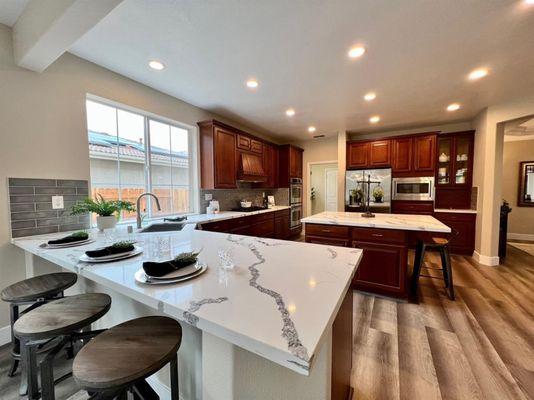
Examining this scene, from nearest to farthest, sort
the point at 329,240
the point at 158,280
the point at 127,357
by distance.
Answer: the point at 127,357 → the point at 158,280 → the point at 329,240

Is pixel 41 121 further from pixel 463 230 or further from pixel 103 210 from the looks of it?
pixel 463 230

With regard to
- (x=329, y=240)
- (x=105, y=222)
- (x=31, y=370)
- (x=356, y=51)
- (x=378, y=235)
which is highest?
(x=356, y=51)

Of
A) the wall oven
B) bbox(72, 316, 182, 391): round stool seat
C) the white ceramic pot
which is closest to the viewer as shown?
bbox(72, 316, 182, 391): round stool seat

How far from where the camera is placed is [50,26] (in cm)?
145

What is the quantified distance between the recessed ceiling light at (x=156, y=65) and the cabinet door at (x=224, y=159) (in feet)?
3.94

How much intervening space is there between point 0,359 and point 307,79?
3813 mm

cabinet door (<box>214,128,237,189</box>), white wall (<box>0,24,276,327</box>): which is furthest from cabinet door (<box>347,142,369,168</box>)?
white wall (<box>0,24,276,327</box>)

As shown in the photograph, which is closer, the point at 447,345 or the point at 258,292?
the point at 258,292

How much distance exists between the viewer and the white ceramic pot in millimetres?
1900

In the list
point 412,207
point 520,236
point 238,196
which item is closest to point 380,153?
point 412,207

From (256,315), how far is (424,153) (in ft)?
16.5

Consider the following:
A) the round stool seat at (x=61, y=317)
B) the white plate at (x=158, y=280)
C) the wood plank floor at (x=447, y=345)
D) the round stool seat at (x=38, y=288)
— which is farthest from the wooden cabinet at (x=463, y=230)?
the round stool seat at (x=38, y=288)

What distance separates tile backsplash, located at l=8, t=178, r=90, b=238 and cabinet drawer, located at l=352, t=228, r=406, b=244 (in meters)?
2.96

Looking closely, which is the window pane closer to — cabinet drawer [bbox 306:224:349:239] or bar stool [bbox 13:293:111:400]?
bar stool [bbox 13:293:111:400]
